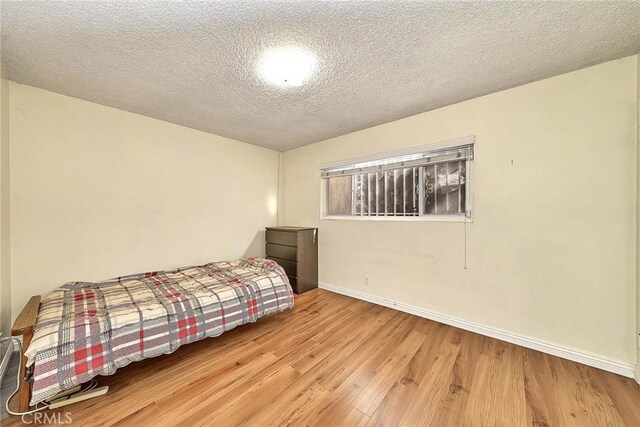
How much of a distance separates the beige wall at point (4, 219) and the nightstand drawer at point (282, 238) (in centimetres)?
258

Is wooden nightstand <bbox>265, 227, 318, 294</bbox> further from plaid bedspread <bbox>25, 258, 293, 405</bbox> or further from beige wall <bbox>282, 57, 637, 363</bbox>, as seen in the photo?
beige wall <bbox>282, 57, 637, 363</bbox>

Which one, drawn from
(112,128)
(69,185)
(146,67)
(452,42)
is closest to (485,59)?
(452,42)

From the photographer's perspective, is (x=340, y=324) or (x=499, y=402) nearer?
(x=499, y=402)

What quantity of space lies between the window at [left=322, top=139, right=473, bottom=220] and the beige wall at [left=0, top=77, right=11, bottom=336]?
124 inches

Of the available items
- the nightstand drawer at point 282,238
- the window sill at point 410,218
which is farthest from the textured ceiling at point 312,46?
the nightstand drawer at point 282,238

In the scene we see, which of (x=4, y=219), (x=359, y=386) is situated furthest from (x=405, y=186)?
(x=4, y=219)

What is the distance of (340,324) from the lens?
2.46 meters

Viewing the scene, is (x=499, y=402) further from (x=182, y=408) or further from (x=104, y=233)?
(x=104, y=233)

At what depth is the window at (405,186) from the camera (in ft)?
8.05

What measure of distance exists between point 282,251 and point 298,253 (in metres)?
Answer: 0.36

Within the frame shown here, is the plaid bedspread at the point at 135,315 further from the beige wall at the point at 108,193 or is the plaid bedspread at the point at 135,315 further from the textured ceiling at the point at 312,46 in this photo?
the textured ceiling at the point at 312,46

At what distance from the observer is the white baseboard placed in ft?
5.56

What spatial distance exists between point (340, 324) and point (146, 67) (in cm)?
287

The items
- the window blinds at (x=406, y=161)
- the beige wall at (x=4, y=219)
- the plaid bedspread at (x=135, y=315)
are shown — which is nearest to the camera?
the plaid bedspread at (x=135, y=315)
